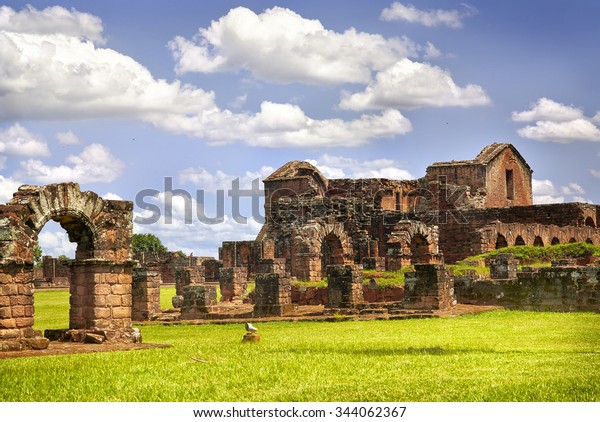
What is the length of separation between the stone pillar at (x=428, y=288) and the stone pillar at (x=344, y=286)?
6.14ft

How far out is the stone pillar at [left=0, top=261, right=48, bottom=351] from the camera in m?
15.3

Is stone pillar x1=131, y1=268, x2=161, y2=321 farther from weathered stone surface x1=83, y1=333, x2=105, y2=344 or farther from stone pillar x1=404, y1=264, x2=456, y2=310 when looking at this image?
weathered stone surface x1=83, y1=333, x2=105, y2=344

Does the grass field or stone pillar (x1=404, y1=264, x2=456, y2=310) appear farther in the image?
stone pillar (x1=404, y1=264, x2=456, y2=310)

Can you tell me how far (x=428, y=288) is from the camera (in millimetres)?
24312

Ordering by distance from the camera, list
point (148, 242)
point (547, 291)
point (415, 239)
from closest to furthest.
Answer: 1. point (547, 291)
2. point (415, 239)
3. point (148, 242)

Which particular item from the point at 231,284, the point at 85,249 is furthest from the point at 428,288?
the point at 231,284

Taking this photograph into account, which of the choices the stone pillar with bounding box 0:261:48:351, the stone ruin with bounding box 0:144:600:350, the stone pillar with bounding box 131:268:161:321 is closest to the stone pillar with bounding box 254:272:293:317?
the stone ruin with bounding box 0:144:600:350

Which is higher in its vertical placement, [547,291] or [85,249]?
[85,249]

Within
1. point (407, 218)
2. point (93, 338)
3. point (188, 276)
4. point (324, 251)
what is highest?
point (407, 218)

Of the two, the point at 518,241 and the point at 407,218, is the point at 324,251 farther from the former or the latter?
the point at 518,241

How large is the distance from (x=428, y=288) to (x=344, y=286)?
9.10ft

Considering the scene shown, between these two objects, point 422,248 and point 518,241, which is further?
point 518,241

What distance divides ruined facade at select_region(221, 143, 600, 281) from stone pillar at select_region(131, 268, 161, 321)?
20.5 feet

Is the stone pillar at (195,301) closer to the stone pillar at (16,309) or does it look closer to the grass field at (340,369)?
the grass field at (340,369)
